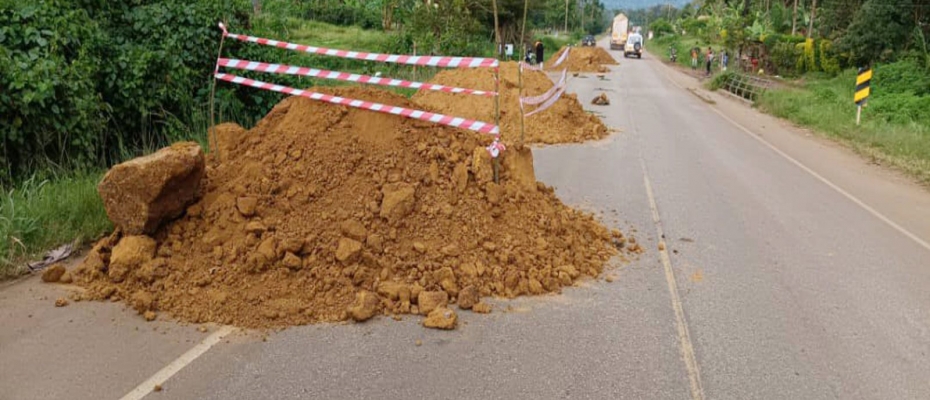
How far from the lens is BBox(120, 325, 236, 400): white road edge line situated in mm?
3936

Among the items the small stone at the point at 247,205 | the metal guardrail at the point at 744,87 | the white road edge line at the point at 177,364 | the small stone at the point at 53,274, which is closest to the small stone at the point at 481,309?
the white road edge line at the point at 177,364

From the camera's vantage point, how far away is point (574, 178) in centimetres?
1006

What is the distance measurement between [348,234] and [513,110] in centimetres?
958

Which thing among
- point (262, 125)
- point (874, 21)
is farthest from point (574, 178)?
point (874, 21)

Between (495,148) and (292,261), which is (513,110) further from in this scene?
(292,261)

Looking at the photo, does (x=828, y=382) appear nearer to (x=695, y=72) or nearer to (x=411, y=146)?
(x=411, y=146)

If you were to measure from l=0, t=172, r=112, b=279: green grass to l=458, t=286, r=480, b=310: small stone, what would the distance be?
388cm

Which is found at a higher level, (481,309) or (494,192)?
(494,192)

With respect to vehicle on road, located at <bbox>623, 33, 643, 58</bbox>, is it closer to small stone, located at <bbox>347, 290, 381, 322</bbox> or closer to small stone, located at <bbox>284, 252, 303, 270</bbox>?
small stone, located at <bbox>284, 252, 303, 270</bbox>

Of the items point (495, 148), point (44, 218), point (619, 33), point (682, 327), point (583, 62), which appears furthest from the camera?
point (619, 33)

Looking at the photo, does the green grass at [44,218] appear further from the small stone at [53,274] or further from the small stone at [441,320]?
the small stone at [441,320]

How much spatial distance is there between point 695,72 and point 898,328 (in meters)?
Result: 40.8

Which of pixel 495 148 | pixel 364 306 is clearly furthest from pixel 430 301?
pixel 495 148

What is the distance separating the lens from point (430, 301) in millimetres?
5098
